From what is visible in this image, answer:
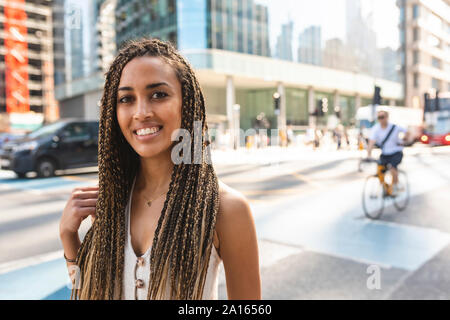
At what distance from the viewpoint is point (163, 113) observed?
100cm

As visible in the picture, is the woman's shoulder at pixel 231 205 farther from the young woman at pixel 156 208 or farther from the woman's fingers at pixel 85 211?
the woman's fingers at pixel 85 211

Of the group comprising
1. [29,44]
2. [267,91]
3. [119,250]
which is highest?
[29,44]

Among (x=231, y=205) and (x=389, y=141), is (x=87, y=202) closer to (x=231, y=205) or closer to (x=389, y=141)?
(x=231, y=205)

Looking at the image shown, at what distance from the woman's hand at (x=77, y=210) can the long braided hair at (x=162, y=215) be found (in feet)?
0.16

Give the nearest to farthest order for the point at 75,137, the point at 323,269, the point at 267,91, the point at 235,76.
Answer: the point at 323,269, the point at 75,137, the point at 235,76, the point at 267,91

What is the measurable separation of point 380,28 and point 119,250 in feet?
5.73

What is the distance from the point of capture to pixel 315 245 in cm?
447

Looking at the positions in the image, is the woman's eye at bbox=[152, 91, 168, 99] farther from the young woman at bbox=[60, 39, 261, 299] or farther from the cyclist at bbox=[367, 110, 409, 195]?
the cyclist at bbox=[367, 110, 409, 195]

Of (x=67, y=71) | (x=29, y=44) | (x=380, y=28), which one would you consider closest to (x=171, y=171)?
(x=380, y=28)

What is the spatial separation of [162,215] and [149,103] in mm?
298

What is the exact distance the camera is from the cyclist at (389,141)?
5.89 m

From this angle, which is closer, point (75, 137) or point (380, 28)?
point (380, 28)

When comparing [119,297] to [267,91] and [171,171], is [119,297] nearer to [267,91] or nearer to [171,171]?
[171,171]

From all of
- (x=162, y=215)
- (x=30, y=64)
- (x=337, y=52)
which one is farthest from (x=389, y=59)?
(x=30, y=64)
